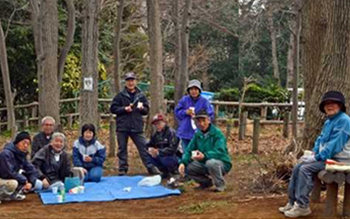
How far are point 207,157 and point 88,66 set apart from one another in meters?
3.70

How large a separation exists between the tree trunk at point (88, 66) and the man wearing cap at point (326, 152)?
5322mm

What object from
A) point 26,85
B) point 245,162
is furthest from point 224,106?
point 245,162

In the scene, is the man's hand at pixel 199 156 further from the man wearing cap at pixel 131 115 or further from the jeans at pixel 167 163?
the man wearing cap at pixel 131 115

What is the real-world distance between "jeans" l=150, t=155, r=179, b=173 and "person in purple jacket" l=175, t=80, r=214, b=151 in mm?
274

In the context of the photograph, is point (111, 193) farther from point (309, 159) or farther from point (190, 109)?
point (309, 159)

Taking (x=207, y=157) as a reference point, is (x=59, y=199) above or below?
below

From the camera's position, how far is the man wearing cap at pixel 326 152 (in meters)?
5.53

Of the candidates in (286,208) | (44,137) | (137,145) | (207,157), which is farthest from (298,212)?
(44,137)

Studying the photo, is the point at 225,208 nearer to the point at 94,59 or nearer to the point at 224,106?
the point at 94,59

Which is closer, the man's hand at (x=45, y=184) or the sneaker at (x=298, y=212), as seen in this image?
the sneaker at (x=298, y=212)

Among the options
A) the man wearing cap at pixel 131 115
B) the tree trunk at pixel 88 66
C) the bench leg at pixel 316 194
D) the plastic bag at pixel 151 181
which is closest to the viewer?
the bench leg at pixel 316 194

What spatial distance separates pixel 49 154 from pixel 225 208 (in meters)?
2.75

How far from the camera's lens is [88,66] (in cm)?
1025

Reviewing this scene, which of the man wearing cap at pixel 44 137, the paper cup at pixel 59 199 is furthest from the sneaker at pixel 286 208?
the man wearing cap at pixel 44 137
